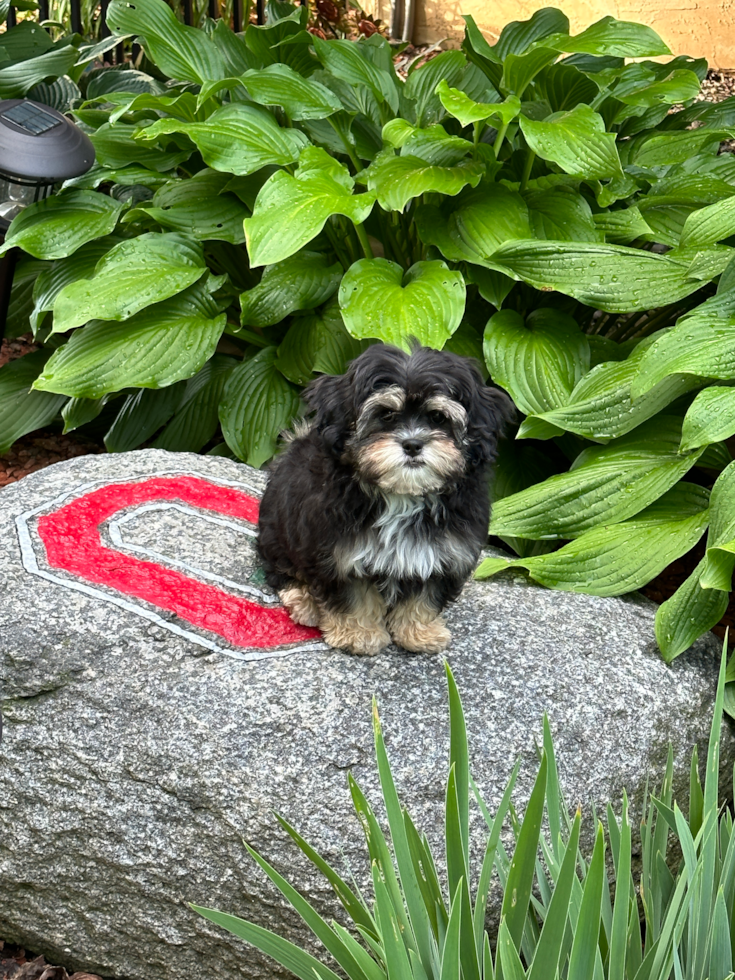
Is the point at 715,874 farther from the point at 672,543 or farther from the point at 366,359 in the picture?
the point at 672,543

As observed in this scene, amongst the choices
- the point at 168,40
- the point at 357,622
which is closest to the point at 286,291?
the point at 168,40

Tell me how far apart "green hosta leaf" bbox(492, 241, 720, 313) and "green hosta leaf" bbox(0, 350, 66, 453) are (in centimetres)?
258

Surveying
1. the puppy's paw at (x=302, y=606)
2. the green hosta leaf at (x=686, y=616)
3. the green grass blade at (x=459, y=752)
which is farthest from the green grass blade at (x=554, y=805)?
the green hosta leaf at (x=686, y=616)

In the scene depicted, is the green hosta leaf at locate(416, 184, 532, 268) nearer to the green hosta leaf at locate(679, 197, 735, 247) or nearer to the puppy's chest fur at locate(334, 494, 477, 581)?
the green hosta leaf at locate(679, 197, 735, 247)

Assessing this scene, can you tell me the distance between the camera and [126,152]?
564 centimetres

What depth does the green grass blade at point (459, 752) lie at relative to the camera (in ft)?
6.52

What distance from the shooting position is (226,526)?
4.09 m

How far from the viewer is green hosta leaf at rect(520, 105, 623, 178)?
15.4 feet

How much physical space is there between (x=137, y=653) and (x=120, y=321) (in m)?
2.22

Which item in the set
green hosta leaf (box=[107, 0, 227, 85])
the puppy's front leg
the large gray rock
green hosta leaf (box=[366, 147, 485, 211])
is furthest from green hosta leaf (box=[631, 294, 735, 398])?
green hosta leaf (box=[107, 0, 227, 85])

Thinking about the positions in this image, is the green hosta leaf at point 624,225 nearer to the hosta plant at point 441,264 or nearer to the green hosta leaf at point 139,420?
the hosta plant at point 441,264

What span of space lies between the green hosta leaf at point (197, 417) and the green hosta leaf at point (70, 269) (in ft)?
2.72

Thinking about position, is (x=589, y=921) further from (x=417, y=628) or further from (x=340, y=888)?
(x=417, y=628)

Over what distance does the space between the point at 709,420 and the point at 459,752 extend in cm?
226
